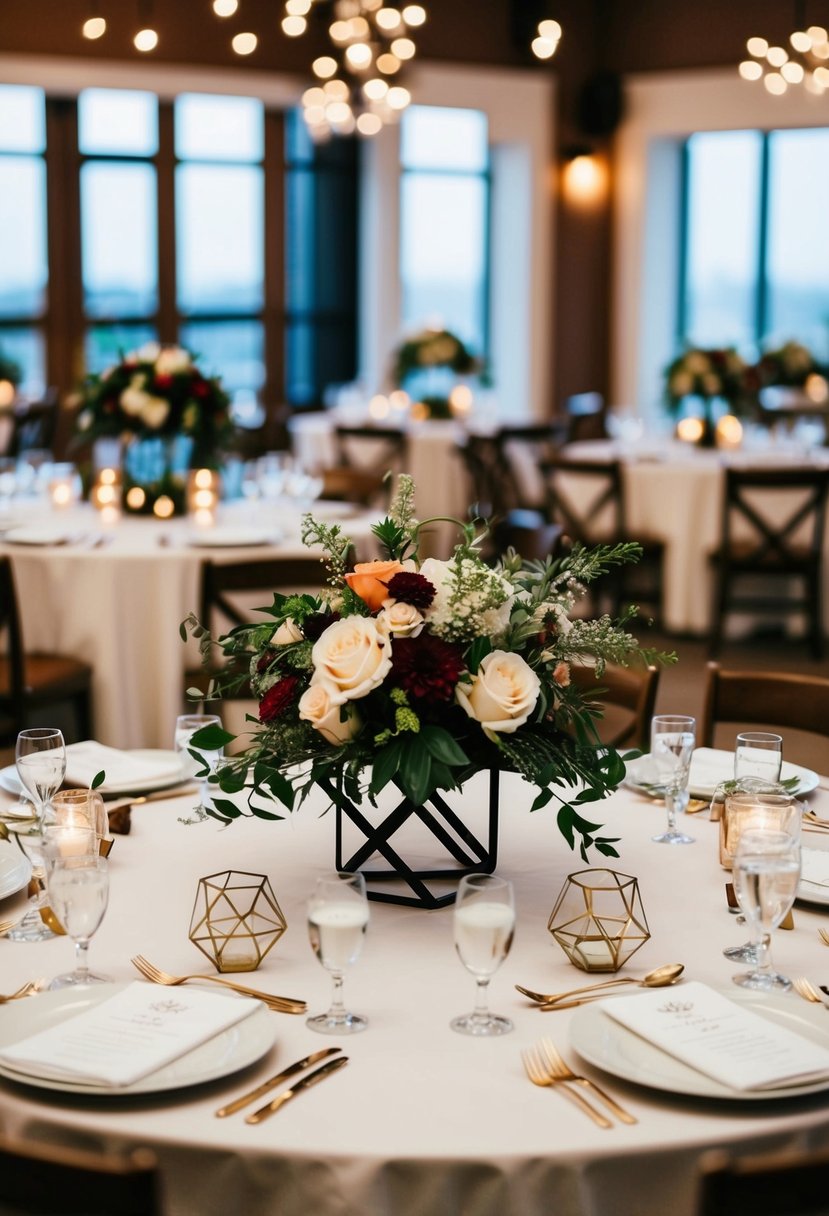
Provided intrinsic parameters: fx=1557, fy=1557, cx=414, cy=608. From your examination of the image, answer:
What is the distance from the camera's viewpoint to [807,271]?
11.6 metres

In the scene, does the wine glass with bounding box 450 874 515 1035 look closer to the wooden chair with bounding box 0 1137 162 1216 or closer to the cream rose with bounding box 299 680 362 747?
the cream rose with bounding box 299 680 362 747

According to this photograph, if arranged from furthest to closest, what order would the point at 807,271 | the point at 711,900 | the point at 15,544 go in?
the point at 807,271 → the point at 15,544 → the point at 711,900

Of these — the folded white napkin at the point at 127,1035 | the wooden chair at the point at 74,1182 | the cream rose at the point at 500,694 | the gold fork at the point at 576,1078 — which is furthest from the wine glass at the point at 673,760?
the wooden chair at the point at 74,1182

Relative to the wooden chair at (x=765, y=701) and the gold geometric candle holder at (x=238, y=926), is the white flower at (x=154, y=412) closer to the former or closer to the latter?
the wooden chair at (x=765, y=701)

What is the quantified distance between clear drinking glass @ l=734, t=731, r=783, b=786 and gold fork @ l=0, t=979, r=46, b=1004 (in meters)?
1.11

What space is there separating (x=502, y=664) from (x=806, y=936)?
1.80ft

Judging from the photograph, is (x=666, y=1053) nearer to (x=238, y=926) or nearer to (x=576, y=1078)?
(x=576, y=1078)

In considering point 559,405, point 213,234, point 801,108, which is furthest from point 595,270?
point 213,234

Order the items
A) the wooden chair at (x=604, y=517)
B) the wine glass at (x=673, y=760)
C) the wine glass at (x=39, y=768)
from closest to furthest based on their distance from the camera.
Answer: the wine glass at (x=39, y=768) < the wine glass at (x=673, y=760) < the wooden chair at (x=604, y=517)

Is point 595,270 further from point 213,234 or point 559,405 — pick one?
point 213,234

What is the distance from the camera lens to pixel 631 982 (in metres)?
1.84

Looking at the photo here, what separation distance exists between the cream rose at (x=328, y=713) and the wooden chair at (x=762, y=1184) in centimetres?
81

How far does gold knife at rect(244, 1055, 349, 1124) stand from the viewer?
150cm

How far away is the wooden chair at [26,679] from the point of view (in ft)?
14.0
